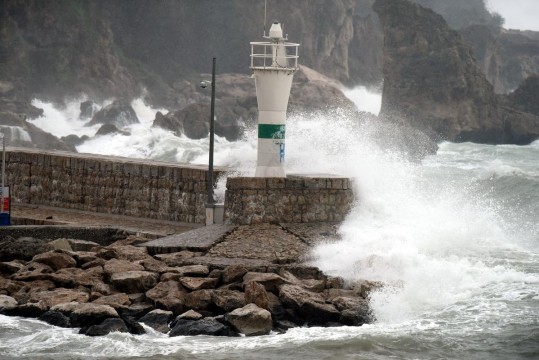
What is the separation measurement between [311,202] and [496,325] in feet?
11.9

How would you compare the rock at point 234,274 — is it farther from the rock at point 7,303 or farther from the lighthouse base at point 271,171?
the lighthouse base at point 271,171

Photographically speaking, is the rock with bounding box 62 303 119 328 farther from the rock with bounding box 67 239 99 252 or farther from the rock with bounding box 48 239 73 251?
the rock with bounding box 67 239 99 252

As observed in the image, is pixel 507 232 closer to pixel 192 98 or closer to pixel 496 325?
pixel 496 325

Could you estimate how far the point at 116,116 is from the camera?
56750 mm

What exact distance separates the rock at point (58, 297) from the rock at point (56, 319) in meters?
0.22

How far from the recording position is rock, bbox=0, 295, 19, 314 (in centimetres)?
1390

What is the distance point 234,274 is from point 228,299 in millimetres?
697

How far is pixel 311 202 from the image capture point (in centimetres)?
1662

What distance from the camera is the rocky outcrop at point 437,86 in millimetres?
54406

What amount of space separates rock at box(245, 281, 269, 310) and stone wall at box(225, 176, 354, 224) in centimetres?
273

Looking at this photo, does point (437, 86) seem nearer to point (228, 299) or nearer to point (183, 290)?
point (183, 290)

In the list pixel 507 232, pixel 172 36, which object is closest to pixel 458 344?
pixel 507 232

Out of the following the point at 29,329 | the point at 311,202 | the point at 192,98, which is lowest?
the point at 29,329

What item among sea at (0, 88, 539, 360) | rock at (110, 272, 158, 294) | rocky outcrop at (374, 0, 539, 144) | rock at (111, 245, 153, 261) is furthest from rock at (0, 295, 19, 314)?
rocky outcrop at (374, 0, 539, 144)
